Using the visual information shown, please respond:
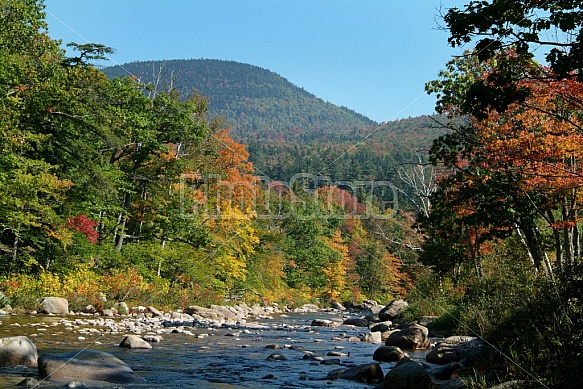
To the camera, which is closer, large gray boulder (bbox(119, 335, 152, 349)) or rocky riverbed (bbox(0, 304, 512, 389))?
rocky riverbed (bbox(0, 304, 512, 389))

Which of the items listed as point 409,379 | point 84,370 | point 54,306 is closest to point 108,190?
point 54,306

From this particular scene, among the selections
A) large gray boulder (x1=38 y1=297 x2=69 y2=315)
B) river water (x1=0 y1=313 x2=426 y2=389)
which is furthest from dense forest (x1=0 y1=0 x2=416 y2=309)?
river water (x1=0 y1=313 x2=426 y2=389)

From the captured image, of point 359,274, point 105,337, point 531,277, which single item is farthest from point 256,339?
point 359,274

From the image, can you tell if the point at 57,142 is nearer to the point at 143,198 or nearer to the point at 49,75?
the point at 49,75

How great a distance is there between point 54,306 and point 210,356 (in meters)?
9.08

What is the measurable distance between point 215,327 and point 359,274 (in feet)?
136

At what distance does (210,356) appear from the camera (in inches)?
508

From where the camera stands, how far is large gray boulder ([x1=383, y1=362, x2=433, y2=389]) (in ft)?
29.1

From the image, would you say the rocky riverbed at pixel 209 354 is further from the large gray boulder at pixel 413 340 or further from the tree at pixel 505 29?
the tree at pixel 505 29

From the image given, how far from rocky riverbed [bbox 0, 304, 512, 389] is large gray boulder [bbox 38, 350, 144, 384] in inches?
1.1

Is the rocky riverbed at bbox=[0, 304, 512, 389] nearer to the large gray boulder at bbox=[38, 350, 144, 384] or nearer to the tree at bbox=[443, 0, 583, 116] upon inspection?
the large gray boulder at bbox=[38, 350, 144, 384]

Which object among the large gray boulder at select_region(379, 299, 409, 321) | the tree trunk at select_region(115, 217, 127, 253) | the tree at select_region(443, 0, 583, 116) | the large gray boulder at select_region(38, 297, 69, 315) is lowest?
the large gray boulder at select_region(379, 299, 409, 321)

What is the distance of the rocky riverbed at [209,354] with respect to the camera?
936 centimetres

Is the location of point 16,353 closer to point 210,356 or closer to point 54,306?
point 210,356
